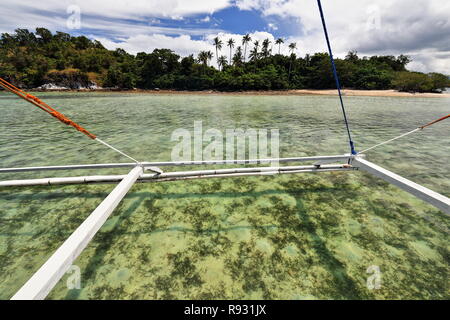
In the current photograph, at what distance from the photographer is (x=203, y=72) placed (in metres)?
81.9

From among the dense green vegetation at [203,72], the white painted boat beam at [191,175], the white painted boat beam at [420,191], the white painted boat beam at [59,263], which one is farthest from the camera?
the dense green vegetation at [203,72]

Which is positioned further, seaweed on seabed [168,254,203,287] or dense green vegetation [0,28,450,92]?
dense green vegetation [0,28,450,92]

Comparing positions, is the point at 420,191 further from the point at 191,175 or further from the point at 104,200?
the point at 104,200

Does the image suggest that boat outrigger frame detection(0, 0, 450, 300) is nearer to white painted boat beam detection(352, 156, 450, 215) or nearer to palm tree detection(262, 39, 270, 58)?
white painted boat beam detection(352, 156, 450, 215)

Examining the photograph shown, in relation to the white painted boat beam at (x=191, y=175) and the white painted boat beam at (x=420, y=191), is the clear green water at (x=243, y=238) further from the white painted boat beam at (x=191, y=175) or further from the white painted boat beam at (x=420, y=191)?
the white painted boat beam at (x=420, y=191)

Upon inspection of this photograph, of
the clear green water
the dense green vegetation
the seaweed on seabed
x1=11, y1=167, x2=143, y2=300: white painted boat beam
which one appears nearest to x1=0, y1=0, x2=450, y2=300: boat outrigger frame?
x1=11, y1=167, x2=143, y2=300: white painted boat beam

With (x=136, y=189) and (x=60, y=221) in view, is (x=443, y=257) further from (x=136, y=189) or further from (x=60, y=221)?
(x=60, y=221)

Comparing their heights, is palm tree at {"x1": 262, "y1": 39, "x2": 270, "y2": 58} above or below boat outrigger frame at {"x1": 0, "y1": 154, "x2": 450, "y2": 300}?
above

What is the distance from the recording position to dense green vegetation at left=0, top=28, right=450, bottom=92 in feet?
231

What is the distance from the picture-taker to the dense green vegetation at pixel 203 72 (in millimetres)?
70500

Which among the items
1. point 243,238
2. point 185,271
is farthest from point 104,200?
point 243,238

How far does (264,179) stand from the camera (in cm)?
546

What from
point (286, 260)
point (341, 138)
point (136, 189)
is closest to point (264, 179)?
point (286, 260)

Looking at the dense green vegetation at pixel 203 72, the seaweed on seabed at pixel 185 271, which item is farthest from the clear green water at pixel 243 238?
the dense green vegetation at pixel 203 72
